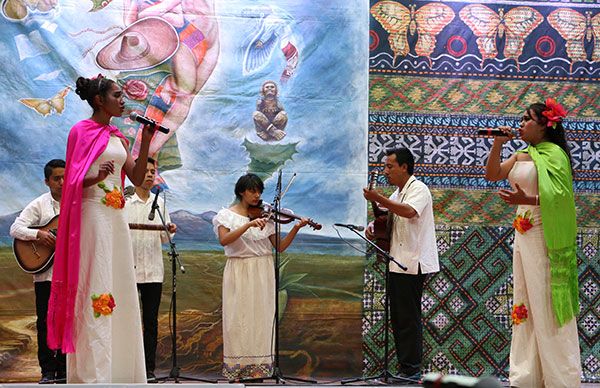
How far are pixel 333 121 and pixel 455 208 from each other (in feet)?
4.16

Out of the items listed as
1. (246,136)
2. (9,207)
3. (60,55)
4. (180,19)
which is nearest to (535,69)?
(246,136)

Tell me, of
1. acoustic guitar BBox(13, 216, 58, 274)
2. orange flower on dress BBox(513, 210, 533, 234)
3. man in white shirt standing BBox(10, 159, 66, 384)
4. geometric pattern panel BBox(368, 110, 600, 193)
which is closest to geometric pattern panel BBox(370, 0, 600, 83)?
geometric pattern panel BBox(368, 110, 600, 193)

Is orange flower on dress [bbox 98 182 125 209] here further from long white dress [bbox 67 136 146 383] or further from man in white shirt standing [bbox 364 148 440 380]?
man in white shirt standing [bbox 364 148 440 380]

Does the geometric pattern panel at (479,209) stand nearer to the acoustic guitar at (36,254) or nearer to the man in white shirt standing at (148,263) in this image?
the man in white shirt standing at (148,263)

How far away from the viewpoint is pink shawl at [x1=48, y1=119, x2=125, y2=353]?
4.57 metres

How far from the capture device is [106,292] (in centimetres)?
461

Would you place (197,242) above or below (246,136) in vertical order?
below

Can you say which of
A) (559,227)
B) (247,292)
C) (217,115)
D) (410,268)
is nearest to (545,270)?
(559,227)

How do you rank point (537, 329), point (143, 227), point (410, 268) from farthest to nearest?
point (143, 227) < point (410, 268) < point (537, 329)

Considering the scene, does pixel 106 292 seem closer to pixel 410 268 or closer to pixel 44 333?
pixel 44 333

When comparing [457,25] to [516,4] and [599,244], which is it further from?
[599,244]

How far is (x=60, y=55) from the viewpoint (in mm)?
6895

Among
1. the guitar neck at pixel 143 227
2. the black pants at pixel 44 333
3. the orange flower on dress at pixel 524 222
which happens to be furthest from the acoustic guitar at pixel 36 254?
the orange flower on dress at pixel 524 222

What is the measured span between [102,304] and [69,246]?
363mm
